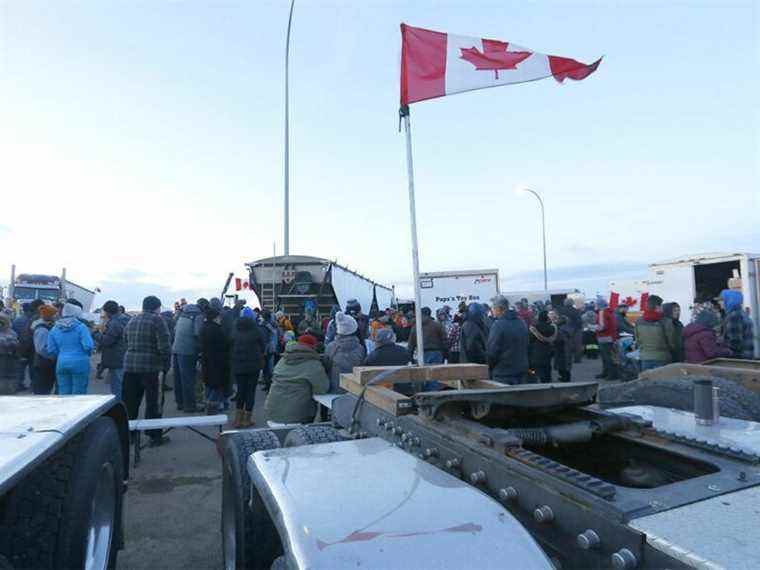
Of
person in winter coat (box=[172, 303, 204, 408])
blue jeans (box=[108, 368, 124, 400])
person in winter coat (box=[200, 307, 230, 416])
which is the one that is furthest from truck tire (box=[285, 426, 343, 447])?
person in winter coat (box=[172, 303, 204, 408])

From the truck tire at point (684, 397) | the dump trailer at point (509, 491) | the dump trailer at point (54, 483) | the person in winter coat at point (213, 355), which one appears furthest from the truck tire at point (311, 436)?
the person in winter coat at point (213, 355)

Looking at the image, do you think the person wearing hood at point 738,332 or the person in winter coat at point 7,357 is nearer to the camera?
the person in winter coat at point 7,357

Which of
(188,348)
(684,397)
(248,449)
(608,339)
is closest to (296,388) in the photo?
(248,449)

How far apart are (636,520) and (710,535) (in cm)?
16

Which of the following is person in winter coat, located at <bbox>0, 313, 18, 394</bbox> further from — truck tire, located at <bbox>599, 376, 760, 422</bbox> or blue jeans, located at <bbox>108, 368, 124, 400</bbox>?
truck tire, located at <bbox>599, 376, 760, 422</bbox>

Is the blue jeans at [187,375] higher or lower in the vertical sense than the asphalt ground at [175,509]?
higher

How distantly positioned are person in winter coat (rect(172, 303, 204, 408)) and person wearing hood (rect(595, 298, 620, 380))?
8323 mm

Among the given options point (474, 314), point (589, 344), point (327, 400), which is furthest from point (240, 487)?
point (589, 344)

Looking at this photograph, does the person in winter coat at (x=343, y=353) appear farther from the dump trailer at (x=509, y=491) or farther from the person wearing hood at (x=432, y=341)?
the dump trailer at (x=509, y=491)

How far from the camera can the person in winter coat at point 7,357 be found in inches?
287

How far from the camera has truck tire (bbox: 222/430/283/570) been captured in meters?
2.50

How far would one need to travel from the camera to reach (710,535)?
1.25m

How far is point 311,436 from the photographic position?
288 centimetres

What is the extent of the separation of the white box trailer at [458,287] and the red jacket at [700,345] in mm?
10059
